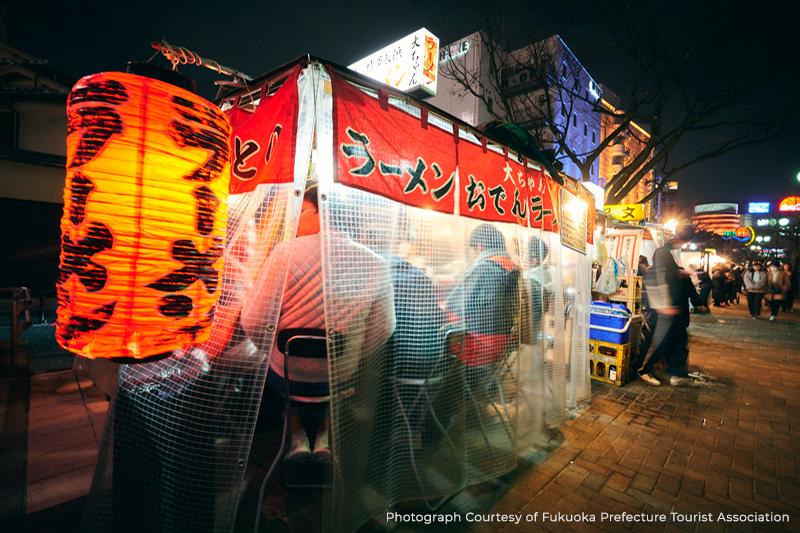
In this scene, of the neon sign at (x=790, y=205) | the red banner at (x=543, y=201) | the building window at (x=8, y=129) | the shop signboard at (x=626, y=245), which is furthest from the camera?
the neon sign at (x=790, y=205)

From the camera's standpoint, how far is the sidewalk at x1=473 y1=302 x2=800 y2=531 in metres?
3.02

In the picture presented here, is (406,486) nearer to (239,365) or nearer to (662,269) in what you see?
(239,365)

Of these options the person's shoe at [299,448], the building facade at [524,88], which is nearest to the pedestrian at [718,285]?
the building facade at [524,88]

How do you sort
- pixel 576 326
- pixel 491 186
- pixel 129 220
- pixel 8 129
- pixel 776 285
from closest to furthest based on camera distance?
1. pixel 129 220
2. pixel 491 186
3. pixel 576 326
4. pixel 8 129
5. pixel 776 285

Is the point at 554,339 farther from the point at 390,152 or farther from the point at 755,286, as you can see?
the point at 755,286

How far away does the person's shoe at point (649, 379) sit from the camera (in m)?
6.08

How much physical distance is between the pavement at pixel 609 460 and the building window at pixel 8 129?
689 cm

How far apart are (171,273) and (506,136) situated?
3671 mm

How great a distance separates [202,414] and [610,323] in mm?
6308

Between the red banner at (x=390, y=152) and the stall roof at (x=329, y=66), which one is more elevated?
the stall roof at (x=329, y=66)

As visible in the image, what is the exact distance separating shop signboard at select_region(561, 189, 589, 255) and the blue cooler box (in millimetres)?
1562

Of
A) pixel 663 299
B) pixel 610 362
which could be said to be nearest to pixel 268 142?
pixel 610 362

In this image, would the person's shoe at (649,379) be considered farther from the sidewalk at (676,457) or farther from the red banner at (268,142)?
the red banner at (268,142)

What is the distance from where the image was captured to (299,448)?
3119 mm
